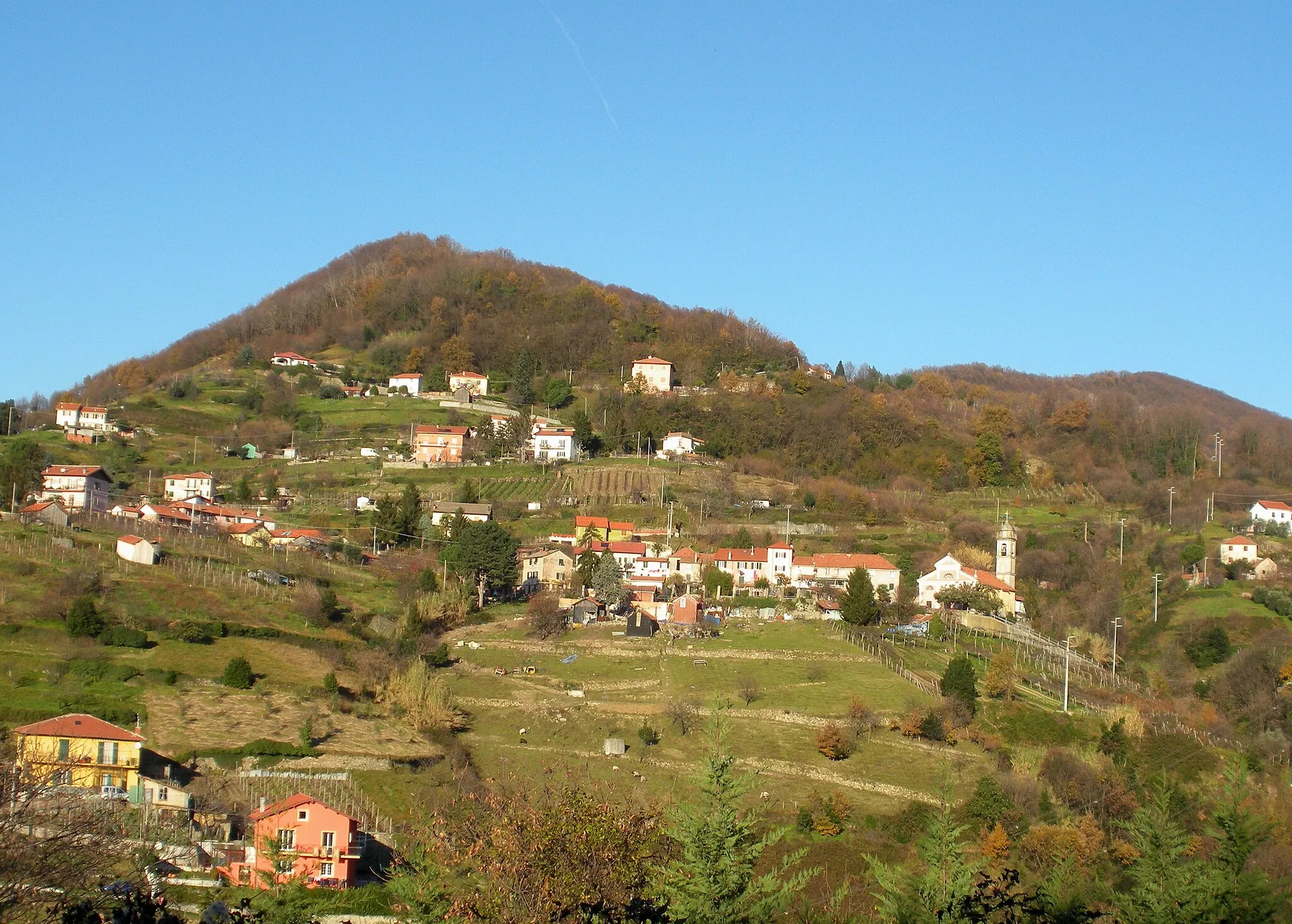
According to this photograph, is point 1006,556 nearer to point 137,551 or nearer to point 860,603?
point 860,603

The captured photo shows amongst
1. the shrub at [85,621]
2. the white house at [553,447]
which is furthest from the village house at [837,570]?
the shrub at [85,621]

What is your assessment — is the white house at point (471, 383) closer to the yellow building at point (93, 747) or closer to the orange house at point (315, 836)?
the yellow building at point (93, 747)

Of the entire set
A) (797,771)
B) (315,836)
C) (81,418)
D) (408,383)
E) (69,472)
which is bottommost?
(315,836)

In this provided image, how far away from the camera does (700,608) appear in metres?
50.2

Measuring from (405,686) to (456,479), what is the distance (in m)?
29.5

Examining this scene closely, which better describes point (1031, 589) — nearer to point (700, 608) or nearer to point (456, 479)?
point (700, 608)

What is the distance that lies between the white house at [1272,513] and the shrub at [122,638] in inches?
2043

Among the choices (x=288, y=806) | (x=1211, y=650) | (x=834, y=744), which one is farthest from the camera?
(x=1211, y=650)

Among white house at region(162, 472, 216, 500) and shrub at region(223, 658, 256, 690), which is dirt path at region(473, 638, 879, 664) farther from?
white house at region(162, 472, 216, 500)

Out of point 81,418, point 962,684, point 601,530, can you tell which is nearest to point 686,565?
point 601,530

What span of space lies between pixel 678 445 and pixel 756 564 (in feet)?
70.8

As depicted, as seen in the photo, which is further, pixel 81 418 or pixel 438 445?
pixel 81 418

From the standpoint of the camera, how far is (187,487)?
64250mm

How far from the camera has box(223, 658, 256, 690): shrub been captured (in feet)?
121
